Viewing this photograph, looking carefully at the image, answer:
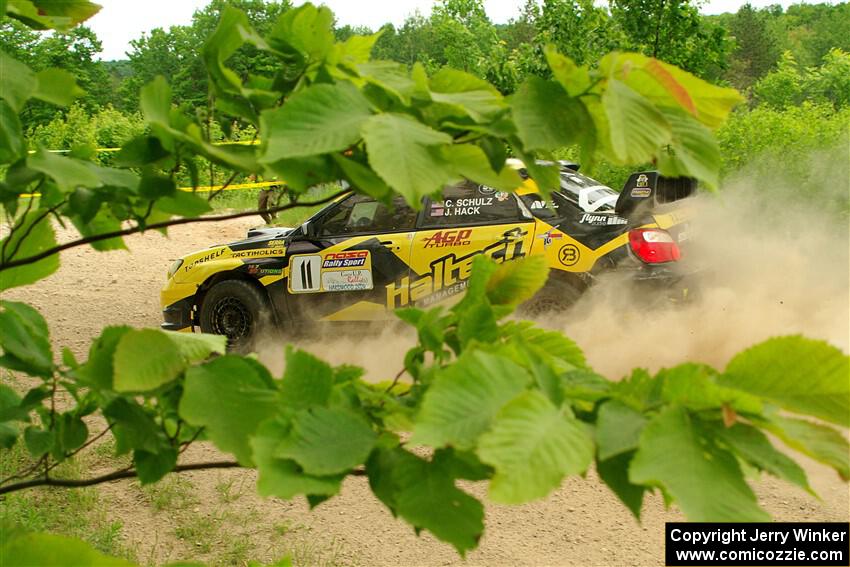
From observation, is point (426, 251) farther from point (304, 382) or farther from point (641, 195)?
point (304, 382)

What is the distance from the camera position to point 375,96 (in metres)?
1.22

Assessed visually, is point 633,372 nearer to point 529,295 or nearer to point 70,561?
point 529,295

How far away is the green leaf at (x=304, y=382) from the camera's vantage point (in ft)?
3.49

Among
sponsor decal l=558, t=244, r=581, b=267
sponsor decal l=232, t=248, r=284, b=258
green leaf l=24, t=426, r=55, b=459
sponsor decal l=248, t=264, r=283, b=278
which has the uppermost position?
green leaf l=24, t=426, r=55, b=459

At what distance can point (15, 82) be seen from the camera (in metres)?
1.36

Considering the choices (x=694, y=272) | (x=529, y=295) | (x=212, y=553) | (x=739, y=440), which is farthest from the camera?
(x=694, y=272)

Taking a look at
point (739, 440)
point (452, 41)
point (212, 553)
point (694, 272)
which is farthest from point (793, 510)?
point (452, 41)

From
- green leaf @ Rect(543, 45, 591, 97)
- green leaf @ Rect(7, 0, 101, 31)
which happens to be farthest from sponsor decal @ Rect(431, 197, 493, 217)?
green leaf @ Rect(543, 45, 591, 97)

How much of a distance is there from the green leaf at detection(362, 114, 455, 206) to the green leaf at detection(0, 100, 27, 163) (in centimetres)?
62

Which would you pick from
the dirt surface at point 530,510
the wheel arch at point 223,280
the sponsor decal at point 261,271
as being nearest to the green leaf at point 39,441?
the dirt surface at point 530,510

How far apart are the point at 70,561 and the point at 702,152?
0.88 m

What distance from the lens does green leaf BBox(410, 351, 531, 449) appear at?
0.86 meters

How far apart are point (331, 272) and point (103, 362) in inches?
273

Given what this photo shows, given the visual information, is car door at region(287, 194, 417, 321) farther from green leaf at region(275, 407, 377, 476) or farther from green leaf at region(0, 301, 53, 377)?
green leaf at region(275, 407, 377, 476)
